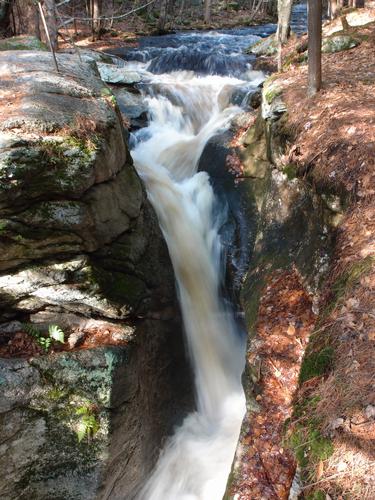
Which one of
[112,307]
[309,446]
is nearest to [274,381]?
[309,446]

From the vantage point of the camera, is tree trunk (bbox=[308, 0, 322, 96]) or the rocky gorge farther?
tree trunk (bbox=[308, 0, 322, 96])

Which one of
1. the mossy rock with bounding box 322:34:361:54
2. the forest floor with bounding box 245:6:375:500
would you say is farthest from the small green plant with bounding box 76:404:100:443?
the mossy rock with bounding box 322:34:361:54

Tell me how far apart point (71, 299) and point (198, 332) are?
2.46 m

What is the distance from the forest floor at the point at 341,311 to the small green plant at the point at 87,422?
7.24 ft

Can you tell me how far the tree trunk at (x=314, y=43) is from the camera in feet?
18.9

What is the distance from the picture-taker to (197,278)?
6.50 meters

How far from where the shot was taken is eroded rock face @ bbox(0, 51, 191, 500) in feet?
13.4

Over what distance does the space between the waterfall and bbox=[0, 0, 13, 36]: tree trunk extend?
35.5 ft

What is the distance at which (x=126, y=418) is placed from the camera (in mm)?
4723

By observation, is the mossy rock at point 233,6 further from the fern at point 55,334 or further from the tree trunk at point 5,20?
the fern at point 55,334

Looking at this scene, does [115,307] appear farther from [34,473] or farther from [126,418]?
[34,473]

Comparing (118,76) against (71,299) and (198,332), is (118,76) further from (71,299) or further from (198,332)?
(71,299)

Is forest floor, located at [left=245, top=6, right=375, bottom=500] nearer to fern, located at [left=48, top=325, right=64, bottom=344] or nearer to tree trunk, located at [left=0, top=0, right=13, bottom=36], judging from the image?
fern, located at [left=48, top=325, right=64, bottom=344]

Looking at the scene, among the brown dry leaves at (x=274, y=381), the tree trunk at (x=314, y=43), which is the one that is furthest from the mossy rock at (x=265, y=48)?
the brown dry leaves at (x=274, y=381)
